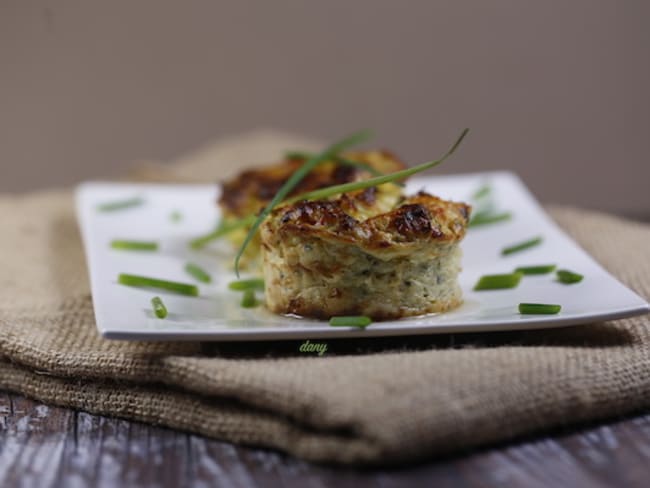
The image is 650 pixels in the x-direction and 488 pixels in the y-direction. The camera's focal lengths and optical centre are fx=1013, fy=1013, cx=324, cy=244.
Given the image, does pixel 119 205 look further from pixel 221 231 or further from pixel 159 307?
pixel 159 307

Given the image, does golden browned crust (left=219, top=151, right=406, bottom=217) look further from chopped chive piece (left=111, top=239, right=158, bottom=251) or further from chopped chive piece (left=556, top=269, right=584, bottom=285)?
chopped chive piece (left=556, top=269, right=584, bottom=285)

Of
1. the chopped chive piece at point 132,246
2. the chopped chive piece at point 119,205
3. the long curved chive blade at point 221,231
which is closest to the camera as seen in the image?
the long curved chive blade at point 221,231

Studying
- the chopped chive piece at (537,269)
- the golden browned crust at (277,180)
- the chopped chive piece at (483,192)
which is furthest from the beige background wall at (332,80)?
the chopped chive piece at (537,269)

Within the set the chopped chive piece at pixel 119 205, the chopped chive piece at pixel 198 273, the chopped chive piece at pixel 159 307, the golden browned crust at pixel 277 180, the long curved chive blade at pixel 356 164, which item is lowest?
the chopped chive piece at pixel 198 273

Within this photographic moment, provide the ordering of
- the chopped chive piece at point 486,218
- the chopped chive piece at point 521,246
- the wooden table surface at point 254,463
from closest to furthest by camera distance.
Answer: the wooden table surface at point 254,463, the chopped chive piece at point 521,246, the chopped chive piece at point 486,218

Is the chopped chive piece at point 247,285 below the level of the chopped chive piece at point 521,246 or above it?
below

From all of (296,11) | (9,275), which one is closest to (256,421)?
(9,275)

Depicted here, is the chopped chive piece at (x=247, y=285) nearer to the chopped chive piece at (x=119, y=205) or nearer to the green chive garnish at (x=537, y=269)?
the green chive garnish at (x=537, y=269)
